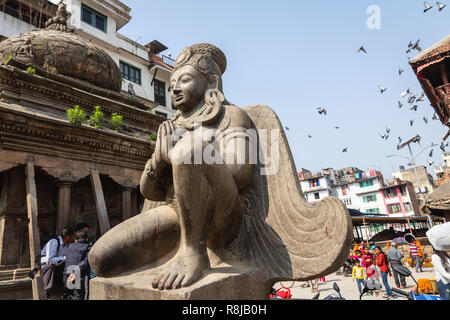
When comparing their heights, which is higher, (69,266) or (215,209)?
(215,209)

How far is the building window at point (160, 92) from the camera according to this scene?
22984 mm

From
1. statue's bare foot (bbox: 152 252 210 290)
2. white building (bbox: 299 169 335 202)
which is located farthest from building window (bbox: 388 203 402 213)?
statue's bare foot (bbox: 152 252 210 290)

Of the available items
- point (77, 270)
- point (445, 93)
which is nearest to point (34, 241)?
point (77, 270)

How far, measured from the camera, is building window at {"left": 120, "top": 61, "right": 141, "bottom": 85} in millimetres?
20469

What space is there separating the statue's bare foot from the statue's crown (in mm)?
1648

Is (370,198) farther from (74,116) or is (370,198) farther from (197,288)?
(197,288)

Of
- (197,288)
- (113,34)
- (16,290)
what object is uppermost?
(113,34)

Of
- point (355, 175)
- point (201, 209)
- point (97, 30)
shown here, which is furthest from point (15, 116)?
point (355, 175)

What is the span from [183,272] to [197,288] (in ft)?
0.55

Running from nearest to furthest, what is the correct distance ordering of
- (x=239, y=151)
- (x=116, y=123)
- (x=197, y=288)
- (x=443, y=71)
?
(x=197, y=288)
(x=239, y=151)
(x=116, y=123)
(x=443, y=71)

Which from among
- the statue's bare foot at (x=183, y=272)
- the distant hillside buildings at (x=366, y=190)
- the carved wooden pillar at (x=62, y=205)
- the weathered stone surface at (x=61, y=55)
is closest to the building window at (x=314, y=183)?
the distant hillside buildings at (x=366, y=190)

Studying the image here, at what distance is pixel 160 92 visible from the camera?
76.7 feet

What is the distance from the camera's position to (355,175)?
158 feet

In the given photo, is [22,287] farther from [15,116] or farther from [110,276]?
[110,276]
